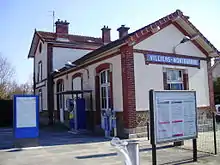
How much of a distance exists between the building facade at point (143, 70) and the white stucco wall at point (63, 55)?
548 centimetres

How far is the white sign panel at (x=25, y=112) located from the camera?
1091 cm

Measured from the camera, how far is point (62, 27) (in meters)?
24.8

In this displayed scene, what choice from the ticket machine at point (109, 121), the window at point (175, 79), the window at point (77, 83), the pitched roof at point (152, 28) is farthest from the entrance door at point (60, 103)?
the window at point (175, 79)

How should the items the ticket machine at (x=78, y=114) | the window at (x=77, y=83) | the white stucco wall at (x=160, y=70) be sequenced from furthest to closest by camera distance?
the window at (x=77, y=83)
the ticket machine at (x=78, y=114)
the white stucco wall at (x=160, y=70)

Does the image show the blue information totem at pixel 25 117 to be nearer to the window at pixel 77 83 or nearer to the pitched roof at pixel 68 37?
the window at pixel 77 83

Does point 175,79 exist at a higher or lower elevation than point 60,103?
higher

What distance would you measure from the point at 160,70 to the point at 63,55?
11909 mm

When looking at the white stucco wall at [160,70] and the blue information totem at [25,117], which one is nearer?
the blue information totem at [25,117]

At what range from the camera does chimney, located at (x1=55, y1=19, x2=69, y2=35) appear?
24.5 meters

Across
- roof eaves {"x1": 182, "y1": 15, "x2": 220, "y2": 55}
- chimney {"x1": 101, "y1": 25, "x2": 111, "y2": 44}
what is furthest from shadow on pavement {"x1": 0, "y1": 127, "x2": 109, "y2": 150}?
chimney {"x1": 101, "y1": 25, "x2": 111, "y2": 44}

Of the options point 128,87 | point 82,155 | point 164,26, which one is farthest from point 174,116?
point 164,26

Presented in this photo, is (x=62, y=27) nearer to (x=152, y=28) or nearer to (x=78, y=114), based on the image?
(x=78, y=114)

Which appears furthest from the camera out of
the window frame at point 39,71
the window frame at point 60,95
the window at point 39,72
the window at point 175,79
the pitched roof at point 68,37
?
the window at point 39,72

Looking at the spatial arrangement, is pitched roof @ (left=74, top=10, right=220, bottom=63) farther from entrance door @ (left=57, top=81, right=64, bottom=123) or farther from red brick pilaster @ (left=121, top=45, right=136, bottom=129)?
entrance door @ (left=57, top=81, right=64, bottom=123)
